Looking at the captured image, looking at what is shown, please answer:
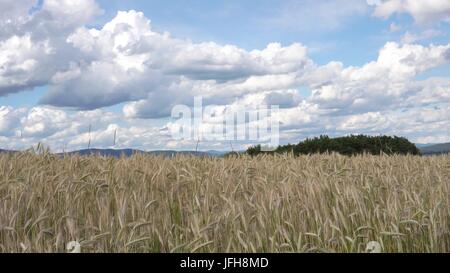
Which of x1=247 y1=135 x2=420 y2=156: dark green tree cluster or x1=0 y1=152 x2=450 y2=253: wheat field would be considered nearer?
x1=0 y1=152 x2=450 y2=253: wheat field

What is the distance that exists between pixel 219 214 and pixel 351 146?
10990 millimetres

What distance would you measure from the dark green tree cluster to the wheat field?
7196mm

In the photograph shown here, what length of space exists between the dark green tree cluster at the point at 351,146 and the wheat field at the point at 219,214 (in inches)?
283

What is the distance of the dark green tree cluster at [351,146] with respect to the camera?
578 inches

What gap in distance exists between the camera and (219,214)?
4.52 m

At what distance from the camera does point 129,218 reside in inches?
186

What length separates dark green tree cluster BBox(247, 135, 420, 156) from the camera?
1468 cm

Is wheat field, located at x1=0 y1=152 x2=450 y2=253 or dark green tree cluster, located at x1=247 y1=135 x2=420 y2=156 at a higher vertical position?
dark green tree cluster, located at x1=247 y1=135 x2=420 y2=156

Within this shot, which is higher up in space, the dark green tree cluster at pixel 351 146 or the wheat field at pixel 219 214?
the dark green tree cluster at pixel 351 146

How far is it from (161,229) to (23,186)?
2.04 meters

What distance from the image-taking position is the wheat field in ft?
12.6
